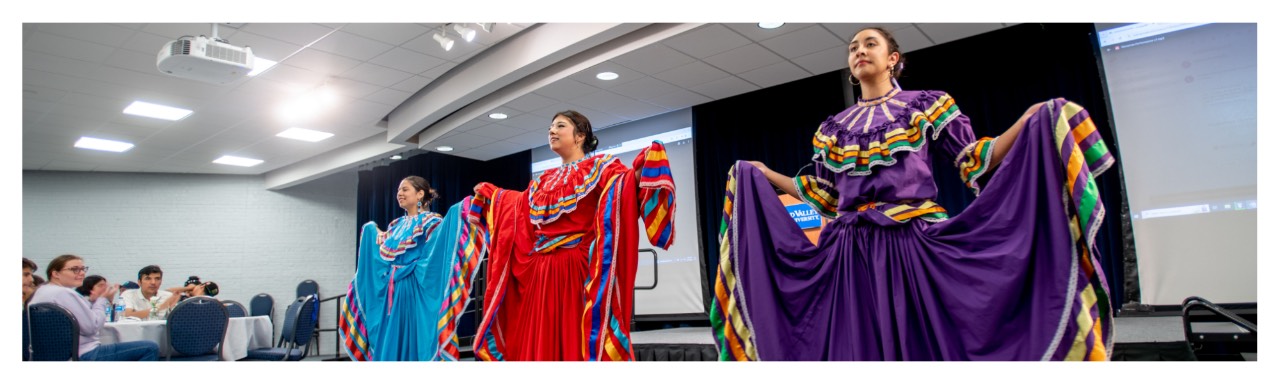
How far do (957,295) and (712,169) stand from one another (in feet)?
18.4

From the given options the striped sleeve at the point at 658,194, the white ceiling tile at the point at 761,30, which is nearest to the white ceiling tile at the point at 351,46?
the white ceiling tile at the point at 761,30

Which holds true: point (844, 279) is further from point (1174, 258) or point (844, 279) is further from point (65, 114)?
point (65, 114)

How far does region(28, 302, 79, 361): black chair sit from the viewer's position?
3691 millimetres

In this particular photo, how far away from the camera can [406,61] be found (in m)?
6.25

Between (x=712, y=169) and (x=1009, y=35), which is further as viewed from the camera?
(x=712, y=169)

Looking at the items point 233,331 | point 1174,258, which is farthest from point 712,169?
point 233,331

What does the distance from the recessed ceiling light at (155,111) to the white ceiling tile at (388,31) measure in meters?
3.00

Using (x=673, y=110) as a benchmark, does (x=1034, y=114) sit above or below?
below

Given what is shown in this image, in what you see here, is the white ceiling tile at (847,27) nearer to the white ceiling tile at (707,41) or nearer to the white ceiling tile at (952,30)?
the white ceiling tile at (952,30)

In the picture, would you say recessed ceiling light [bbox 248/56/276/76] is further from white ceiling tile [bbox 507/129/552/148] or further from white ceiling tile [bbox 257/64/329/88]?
white ceiling tile [bbox 507/129/552/148]

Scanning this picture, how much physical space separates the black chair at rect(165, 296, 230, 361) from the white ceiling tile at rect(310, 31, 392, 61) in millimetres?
2123

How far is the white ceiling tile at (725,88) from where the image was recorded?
21.4 feet

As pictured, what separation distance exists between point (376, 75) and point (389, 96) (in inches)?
28.3

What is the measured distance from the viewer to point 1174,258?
4719 millimetres
